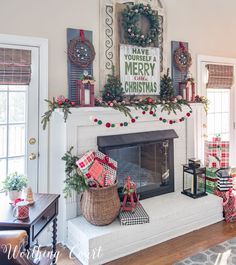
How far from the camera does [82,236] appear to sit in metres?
2.76

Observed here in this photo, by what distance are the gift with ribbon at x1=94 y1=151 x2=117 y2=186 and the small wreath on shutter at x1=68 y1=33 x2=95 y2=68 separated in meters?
1.00

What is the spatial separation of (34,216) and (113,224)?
1093 mm

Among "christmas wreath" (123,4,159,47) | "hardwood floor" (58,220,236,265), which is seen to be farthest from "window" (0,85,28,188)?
"christmas wreath" (123,4,159,47)

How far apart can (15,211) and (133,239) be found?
1335 mm

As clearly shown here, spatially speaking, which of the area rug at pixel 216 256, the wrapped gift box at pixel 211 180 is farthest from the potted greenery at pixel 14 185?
the wrapped gift box at pixel 211 180

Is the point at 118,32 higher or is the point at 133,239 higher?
the point at 118,32

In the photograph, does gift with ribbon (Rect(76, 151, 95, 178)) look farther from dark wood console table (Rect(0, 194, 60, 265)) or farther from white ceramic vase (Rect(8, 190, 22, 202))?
white ceramic vase (Rect(8, 190, 22, 202))

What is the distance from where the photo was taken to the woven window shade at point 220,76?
4238mm

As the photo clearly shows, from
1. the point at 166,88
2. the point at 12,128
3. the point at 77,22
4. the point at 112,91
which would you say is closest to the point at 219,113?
the point at 166,88

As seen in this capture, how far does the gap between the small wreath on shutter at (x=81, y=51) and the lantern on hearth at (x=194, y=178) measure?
180 centimetres

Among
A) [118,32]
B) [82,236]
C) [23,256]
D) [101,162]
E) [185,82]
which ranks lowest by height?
[82,236]

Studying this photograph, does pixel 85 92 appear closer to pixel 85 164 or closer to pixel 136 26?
pixel 85 164

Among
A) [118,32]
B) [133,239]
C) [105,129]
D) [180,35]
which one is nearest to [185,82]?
[180,35]

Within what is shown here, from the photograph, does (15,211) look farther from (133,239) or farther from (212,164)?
(212,164)
